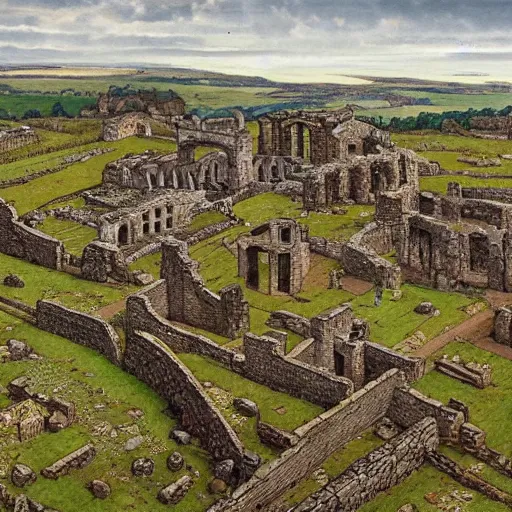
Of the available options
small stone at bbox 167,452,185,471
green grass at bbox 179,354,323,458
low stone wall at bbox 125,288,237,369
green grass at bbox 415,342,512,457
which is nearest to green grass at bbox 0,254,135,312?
low stone wall at bbox 125,288,237,369

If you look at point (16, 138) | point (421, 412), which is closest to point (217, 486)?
point (421, 412)

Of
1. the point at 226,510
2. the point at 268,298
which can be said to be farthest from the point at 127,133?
the point at 226,510

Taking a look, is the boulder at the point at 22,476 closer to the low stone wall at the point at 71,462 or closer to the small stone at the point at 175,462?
the low stone wall at the point at 71,462

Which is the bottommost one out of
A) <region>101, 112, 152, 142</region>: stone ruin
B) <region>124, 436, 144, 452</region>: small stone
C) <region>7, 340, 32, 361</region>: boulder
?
<region>124, 436, 144, 452</region>: small stone

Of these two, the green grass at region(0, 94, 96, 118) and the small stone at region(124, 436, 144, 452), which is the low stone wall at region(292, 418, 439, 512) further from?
the green grass at region(0, 94, 96, 118)

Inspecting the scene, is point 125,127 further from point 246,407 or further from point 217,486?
point 217,486
